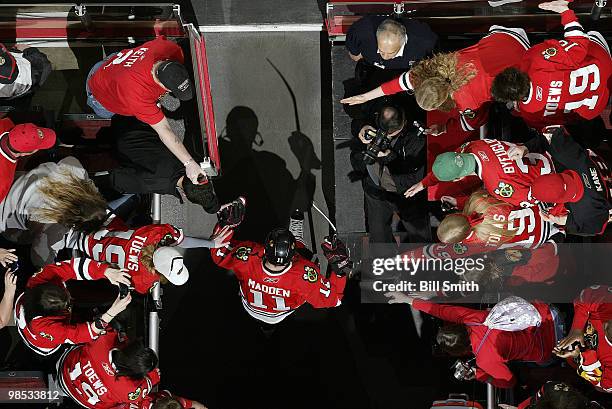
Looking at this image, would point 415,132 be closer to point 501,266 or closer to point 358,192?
point 358,192

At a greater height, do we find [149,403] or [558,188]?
[558,188]

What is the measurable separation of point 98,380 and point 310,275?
4.79ft

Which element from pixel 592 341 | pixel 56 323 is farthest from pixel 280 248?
pixel 592 341

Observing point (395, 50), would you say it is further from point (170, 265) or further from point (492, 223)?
point (170, 265)

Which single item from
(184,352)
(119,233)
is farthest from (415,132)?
(184,352)

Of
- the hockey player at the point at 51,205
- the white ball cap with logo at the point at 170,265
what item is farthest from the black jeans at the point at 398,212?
the hockey player at the point at 51,205

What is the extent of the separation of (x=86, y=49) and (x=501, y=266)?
339 cm

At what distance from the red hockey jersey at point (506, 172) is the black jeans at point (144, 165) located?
1969 mm

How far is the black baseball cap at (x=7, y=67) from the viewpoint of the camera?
4230 mm

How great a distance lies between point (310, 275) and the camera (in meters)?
4.16

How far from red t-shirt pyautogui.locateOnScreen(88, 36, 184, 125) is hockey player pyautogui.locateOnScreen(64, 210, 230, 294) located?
714 mm

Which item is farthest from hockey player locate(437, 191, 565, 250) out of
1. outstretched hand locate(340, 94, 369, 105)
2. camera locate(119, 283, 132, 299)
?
camera locate(119, 283, 132, 299)

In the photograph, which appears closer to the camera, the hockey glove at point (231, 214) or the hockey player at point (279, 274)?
the hockey player at point (279, 274)
